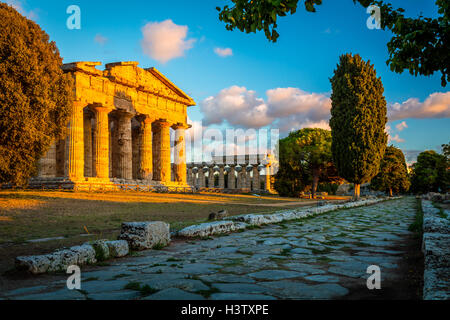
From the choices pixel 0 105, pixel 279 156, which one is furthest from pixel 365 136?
pixel 0 105

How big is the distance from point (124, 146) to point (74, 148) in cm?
570

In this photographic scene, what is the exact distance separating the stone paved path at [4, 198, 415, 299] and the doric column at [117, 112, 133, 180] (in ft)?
78.8

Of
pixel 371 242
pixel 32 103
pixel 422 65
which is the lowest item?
pixel 371 242

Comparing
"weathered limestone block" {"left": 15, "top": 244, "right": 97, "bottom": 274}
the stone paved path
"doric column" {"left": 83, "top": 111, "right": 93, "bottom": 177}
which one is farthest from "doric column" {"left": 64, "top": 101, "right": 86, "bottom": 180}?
"weathered limestone block" {"left": 15, "top": 244, "right": 97, "bottom": 274}

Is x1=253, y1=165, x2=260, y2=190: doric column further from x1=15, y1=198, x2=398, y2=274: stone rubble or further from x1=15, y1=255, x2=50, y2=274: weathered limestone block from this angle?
x1=15, y1=255, x2=50, y2=274: weathered limestone block

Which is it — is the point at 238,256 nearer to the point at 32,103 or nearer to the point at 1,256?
the point at 1,256

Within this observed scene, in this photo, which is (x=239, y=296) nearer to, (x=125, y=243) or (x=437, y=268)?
(x=437, y=268)

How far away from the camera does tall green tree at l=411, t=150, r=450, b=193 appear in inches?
2072

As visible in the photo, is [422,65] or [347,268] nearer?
[347,268]

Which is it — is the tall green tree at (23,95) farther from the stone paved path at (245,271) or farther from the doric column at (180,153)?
the doric column at (180,153)

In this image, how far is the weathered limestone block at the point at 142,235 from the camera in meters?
5.30

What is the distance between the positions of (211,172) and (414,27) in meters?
59.1

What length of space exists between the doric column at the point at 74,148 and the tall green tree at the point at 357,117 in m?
19.0
